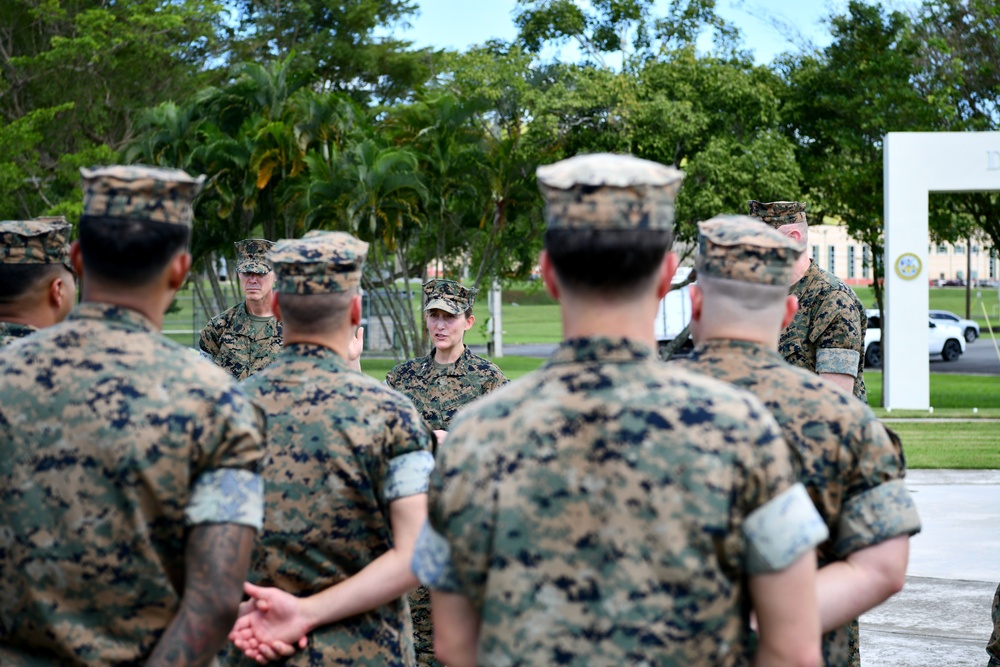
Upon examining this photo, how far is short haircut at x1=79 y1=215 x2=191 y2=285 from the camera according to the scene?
254cm

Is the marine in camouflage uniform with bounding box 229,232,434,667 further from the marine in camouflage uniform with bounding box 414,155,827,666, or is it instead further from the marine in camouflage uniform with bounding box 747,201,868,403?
the marine in camouflage uniform with bounding box 747,201,868,403

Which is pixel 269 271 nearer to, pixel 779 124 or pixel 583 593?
pixel 583 593

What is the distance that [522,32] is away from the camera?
30750mm

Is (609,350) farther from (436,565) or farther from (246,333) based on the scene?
(246,333)

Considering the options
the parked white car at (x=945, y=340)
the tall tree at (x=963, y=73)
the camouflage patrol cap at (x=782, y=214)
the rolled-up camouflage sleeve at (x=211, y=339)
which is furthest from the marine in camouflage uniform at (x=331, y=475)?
the parked white car at (x=945, y=340)

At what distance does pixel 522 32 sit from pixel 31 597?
96.4 feet

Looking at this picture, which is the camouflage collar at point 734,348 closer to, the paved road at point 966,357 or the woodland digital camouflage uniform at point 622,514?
the woodland digital camouflage uniform at point 622,514

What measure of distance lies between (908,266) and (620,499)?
19.3 meters

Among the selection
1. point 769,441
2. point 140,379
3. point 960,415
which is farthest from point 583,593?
point 960,415

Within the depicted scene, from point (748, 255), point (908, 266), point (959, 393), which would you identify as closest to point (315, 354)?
point (748, 255)

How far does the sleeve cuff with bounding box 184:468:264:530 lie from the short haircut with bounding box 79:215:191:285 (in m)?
0.45

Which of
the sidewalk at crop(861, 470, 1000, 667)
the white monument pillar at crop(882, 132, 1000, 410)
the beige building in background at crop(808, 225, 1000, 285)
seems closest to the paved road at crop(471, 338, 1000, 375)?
the white monument pillar at crop(882, 132, 1000, 410)

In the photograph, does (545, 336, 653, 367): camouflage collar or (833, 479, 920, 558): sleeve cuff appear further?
(833, 479, 920, 558): sleeve cuff

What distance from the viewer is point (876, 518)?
281 centimetres
